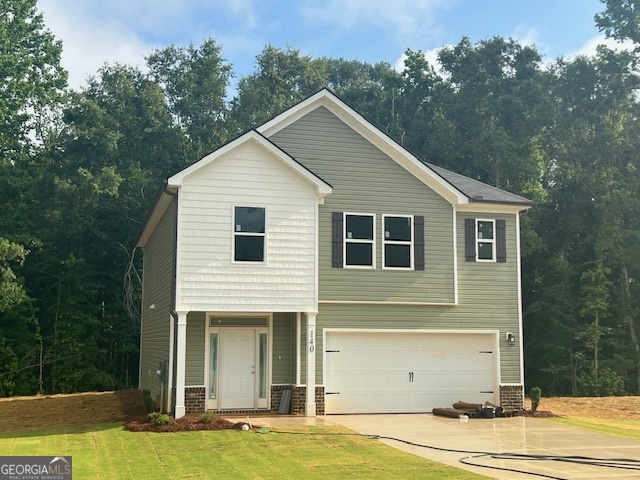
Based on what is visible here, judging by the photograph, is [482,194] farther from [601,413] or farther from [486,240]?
[601,413]

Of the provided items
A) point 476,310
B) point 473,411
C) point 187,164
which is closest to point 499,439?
point 473,411

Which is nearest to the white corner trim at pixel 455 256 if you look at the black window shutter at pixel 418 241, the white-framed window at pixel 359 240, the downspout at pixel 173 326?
the black window shutter at pixel 418 241

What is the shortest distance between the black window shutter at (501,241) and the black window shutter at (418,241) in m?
2.36

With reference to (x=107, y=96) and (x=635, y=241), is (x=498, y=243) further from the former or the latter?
(x=107, y=96)

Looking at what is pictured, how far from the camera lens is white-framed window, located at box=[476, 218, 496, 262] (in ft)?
64.7

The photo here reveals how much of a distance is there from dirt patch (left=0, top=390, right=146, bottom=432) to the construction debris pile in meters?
7.63

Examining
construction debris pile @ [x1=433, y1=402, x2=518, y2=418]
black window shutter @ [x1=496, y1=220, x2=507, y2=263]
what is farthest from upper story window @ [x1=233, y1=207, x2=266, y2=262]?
black window shutter @ [x1=496, y1=220, x2=507, y2=263]

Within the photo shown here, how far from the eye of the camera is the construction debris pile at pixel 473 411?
17672 mm

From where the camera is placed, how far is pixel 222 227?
1669cm

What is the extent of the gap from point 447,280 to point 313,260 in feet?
13.5

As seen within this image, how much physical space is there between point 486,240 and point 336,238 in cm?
448

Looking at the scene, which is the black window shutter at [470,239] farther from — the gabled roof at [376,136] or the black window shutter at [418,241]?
the black window shutter at [418,241]

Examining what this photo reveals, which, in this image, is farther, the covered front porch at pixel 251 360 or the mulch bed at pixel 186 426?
the covered front porch at pixel 251 360

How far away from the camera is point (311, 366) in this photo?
17.4 meters
